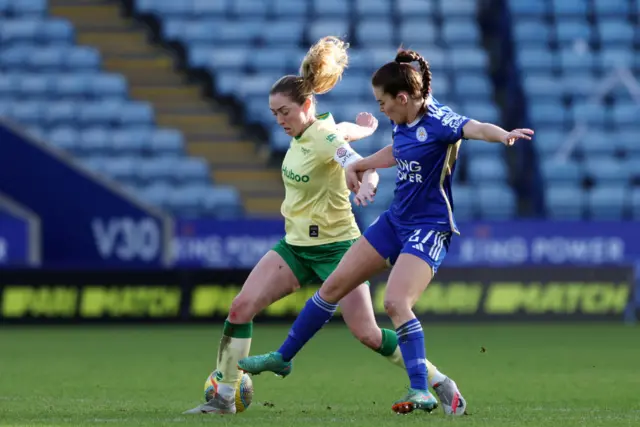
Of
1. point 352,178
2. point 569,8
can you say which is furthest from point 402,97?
point 569,8

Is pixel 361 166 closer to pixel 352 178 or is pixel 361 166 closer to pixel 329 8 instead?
pixel 352 178

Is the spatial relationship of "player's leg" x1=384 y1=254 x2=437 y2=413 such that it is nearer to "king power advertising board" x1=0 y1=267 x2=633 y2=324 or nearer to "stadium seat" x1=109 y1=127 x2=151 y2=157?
"king power advertising board" x1=0 y1=267 x2=633 y2=324

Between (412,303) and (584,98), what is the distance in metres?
15.4

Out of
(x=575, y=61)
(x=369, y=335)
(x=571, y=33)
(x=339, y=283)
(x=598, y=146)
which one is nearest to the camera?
(x=339, y=283)

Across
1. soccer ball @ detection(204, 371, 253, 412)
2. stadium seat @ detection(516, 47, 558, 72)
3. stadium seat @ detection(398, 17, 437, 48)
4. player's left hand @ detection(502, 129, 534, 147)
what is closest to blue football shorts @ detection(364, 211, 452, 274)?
player's left hand @ detection(502, 129, 534, 147)

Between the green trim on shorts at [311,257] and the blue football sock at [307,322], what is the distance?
0.19 meters

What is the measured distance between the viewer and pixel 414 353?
7.27 meters

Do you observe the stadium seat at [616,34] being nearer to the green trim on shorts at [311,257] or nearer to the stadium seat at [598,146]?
the stadium seat at [598,146]

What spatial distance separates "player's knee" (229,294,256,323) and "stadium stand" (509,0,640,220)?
1270 cm

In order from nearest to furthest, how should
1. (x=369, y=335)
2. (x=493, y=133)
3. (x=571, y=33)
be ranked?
1. (x=493, y=133)
2. (x=369, y=335)
3. (x=571, y=33)

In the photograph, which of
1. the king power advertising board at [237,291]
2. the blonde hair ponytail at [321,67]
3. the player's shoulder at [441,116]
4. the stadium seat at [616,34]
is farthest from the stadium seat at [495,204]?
the player's shoulder at [441,116]

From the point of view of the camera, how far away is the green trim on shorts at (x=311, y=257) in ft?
25.9

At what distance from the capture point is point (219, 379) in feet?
25.5

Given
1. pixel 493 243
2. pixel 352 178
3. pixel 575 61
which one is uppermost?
pixel 575 61
